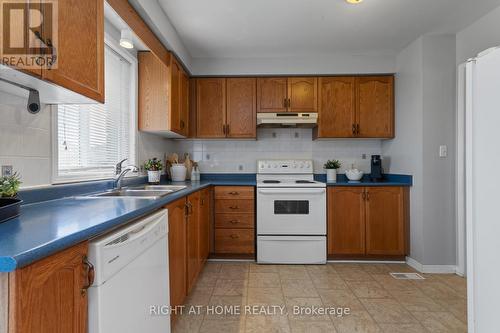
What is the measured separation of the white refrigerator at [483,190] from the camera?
3.85 ft

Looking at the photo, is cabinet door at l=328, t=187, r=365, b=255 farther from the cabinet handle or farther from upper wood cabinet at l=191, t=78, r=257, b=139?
the cabinet handle

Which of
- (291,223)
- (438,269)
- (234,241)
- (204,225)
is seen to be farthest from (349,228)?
(204,225)

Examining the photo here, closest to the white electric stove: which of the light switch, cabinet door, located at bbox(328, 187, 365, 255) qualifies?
cabinet door, located at bbox(328, 187, 365, 255)

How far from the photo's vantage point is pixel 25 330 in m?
0.64

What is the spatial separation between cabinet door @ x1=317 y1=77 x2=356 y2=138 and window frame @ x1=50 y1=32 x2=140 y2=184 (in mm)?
2082

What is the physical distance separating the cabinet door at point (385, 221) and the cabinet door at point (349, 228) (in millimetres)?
67

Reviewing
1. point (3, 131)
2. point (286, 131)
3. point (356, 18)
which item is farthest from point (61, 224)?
point (286, 131)

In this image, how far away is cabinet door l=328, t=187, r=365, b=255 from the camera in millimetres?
3055

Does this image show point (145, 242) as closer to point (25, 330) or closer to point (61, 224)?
point (61, 224)

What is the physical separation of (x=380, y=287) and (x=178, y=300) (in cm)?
178

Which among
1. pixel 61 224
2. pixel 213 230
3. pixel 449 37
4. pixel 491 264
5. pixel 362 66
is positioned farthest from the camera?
pixel 362 66

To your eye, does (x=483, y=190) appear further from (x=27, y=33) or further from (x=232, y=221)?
(x=232, y=221)

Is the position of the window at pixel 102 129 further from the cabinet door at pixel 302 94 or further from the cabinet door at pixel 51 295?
the cabinet door at pixel 302 94

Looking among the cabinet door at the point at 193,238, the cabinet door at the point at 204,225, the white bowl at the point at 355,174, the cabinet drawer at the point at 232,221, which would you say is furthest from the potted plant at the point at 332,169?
the cabinet door at the point at 193,238
